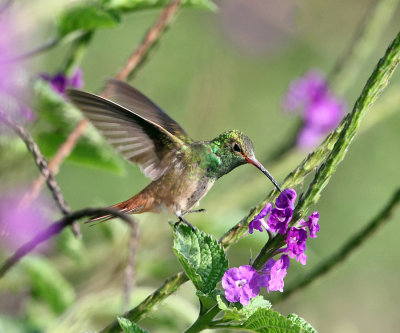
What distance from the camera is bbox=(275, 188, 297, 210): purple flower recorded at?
1.07 meters

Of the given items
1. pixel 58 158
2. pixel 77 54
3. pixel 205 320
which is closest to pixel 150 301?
pixel 205 320

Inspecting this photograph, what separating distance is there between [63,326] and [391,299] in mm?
4773

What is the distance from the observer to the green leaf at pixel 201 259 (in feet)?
3.50

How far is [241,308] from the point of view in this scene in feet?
3.55

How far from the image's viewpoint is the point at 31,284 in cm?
200

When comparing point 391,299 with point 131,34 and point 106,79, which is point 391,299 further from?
point 106,79

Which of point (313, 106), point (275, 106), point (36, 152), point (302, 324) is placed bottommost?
point (302, 324)

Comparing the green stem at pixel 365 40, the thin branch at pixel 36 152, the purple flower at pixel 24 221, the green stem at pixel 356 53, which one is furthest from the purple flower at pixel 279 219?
the green stem at pixel 365 40

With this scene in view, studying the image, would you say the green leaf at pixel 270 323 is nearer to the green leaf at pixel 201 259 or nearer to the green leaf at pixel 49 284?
the green leaf at pixel 201 259

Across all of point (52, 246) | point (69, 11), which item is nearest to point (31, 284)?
point (52, 246)

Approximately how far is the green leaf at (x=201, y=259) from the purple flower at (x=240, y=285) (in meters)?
0.05

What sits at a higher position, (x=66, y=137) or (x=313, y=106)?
(x=313, y=106)

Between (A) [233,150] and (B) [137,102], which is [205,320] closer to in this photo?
(A) [233,150]

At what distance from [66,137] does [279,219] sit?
82 cm
